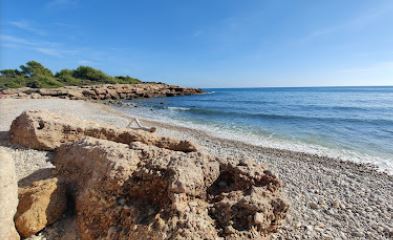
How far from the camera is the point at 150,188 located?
10.3 ft

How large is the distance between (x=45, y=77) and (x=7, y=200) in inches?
2188

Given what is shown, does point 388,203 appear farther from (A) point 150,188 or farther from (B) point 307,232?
(A) point 150,188

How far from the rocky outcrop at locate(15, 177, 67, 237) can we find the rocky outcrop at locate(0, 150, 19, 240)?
218mm

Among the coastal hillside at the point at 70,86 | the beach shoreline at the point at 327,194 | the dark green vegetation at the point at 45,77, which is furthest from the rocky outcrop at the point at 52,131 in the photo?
the dark green vegetation at the point at 45,77

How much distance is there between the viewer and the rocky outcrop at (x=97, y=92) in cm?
3419

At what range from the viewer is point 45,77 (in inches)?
1948

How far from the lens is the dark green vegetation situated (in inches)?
1759

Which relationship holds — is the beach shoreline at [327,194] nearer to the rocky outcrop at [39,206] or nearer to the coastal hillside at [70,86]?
the rocky outcrop at [39,206]

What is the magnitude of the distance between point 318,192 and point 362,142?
8.95m

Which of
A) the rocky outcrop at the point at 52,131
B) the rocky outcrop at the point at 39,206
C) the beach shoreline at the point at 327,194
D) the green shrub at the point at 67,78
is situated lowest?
the beach shoreline at the point at 327,194

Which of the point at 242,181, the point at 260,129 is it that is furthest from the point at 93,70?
the point at 242,181

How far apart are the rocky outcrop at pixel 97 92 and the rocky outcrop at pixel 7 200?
34.5 metres

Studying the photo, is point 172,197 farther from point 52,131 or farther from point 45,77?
point 45,77

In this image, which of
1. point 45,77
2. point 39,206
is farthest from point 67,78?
point 39,206
